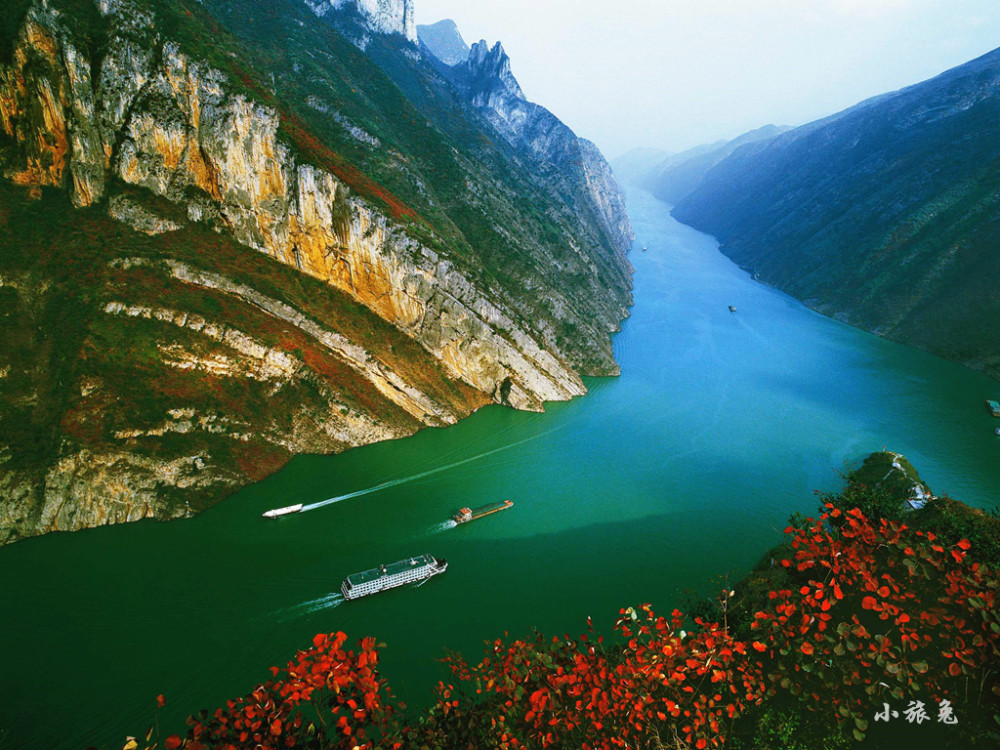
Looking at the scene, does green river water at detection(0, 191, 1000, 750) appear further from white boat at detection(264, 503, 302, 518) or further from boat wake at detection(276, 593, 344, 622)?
white boat at detection(264, 503, 302, 518)

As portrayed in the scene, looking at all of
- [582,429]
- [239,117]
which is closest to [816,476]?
[582,429]

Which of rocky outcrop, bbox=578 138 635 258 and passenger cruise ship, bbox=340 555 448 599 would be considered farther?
rocky outcrop, bbox=578 138 635 258

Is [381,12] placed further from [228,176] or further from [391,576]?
[391,576]

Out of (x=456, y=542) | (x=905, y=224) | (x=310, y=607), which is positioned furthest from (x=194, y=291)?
(x=905, y=224)

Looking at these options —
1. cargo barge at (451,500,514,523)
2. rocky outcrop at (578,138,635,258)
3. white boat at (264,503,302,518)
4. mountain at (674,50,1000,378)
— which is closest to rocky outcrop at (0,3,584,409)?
cargo barge at (451,500,514,523)

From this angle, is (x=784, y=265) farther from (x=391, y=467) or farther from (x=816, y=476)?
(x=391, y=467)

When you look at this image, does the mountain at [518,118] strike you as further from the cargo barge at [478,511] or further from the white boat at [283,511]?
the white boat at [283,511]

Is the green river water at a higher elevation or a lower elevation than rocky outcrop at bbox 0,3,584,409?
lower
